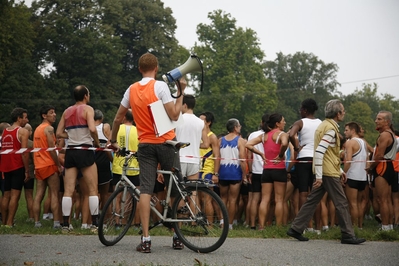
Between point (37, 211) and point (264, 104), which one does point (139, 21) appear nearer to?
point (264, 104)

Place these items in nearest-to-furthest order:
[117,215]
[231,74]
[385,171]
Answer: [117,215]
[385,171]
[231,74]

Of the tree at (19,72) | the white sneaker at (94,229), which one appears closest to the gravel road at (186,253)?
the white sneaker at (94,229)

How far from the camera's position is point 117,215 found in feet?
29.0

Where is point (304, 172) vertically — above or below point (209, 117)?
below

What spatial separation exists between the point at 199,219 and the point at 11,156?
548 centimetres

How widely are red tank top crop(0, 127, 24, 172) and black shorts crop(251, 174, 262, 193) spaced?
15.0 ft

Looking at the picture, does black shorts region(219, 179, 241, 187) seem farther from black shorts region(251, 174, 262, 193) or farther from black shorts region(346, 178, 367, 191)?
black shorts region(346, 178, 367, 191)

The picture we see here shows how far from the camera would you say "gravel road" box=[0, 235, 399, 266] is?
304 inches

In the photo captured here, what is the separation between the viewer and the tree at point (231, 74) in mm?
71750

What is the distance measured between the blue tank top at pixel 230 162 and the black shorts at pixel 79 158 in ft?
12.3

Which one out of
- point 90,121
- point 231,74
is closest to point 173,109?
point 90,121

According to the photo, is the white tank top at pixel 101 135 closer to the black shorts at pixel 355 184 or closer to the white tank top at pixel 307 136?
the white tank top at pixel 307 136

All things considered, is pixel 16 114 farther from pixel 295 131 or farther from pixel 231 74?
pixel 231 74

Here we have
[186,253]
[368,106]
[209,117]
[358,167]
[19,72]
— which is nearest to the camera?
[186,253]
